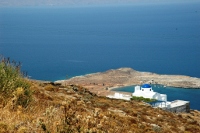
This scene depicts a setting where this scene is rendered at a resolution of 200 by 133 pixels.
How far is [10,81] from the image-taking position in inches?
250

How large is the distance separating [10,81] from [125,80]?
8315 centimetres

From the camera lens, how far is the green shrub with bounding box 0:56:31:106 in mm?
6115

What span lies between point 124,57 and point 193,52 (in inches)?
1052

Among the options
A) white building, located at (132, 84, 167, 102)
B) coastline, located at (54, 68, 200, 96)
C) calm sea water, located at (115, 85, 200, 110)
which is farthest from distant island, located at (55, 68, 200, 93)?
white building, located at (132, 84, 167, 102)

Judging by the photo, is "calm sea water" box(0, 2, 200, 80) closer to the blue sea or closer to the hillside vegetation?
the blue sea

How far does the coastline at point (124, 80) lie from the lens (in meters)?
81.4

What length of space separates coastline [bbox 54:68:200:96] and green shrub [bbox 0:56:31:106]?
68301 mm

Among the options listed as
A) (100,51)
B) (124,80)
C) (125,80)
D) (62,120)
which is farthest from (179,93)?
(62,120)

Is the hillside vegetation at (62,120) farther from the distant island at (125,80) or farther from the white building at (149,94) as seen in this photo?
the distant island at (125,80)

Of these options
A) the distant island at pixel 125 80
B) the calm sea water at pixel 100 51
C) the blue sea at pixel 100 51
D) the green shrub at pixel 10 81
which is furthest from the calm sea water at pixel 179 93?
the green shrub at pixel 10 81

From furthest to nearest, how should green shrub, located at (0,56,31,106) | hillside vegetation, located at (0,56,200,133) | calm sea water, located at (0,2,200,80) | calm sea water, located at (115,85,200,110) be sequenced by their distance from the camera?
calm sea water, located at (0,2,200,80) → calm sea water, located at (115,85,200,110) → green shrub, located at (0,56,31,106) → hillside vegetation, located at (0,56,200,133)

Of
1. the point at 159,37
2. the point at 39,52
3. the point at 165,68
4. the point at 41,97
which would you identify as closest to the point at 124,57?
the point at 165,68

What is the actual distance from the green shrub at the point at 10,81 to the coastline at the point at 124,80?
224ft

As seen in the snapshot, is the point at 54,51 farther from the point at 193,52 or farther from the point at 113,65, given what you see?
the point at 193,52
